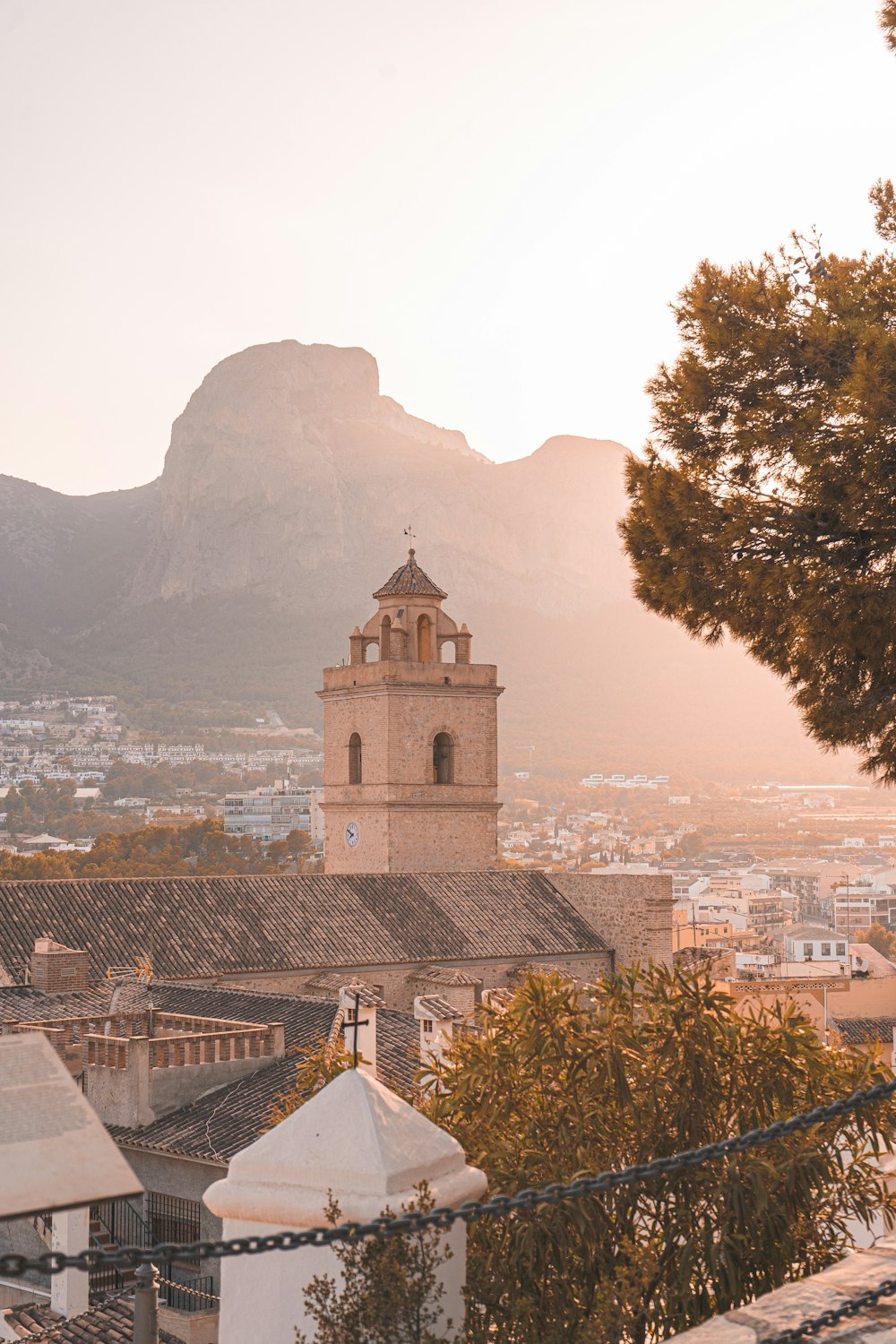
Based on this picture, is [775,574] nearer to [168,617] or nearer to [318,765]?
[168,617]

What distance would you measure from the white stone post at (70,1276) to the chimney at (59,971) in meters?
8.95

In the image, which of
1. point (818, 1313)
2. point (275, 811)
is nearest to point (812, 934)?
point (275, 811)

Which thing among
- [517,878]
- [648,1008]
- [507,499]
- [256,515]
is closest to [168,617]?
[256,515]

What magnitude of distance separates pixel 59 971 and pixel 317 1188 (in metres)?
15.5

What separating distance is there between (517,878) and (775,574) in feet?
66.2

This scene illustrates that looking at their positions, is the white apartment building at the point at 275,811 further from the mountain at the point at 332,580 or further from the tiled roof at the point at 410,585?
the tiled roof at the point at 410,585

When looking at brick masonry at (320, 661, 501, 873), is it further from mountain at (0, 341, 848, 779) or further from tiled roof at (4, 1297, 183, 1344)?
mountain at (0, 341, 848, 779)

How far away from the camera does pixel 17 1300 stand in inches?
428

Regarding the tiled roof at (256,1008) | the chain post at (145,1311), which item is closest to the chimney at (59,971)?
the tiled roof at (256,1008)

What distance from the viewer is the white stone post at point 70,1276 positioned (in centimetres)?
984

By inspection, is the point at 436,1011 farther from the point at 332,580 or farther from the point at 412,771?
the point at 332,580

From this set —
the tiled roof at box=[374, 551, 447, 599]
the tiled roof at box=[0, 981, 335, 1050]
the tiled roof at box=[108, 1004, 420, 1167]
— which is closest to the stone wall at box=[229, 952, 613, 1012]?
the tiled roof at box=[0, 981, 335, 1050]

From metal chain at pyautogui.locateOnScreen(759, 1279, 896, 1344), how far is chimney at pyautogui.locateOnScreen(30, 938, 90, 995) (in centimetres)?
1584

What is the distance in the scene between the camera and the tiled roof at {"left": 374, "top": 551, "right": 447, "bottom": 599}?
33.6 m
